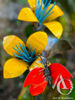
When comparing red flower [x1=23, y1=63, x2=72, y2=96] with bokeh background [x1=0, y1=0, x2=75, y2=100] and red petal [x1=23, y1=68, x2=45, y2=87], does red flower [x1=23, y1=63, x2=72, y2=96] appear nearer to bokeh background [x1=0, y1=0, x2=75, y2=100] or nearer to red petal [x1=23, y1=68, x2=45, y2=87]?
red petal [x1=23, y1=68, x2=45, y2=87]

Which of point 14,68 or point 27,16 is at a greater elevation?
point 27,16

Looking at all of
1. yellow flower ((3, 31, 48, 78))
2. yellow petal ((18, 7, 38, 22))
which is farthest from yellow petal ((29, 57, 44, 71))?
yellow petal ((18, 7, 38, 22))

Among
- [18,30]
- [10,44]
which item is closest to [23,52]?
[10,44]

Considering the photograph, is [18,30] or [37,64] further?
[18,30]

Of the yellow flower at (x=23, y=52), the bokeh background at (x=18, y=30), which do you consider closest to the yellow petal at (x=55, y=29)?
the yellow flower at (x=23, y=52)

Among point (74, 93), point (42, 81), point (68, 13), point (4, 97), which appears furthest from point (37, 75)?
point (68, 13)

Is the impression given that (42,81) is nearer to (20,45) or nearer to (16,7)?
(20,45)

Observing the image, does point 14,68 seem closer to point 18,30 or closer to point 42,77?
point 42,77
